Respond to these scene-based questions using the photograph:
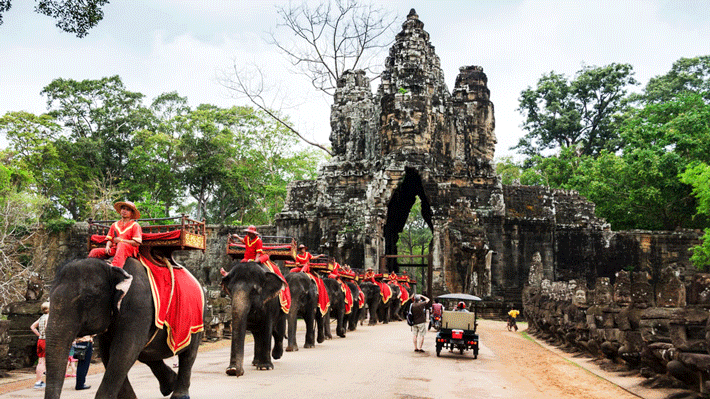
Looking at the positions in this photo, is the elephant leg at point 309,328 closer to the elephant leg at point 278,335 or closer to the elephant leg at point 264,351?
the elephant leg at point 278,335

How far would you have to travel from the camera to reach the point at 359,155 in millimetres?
34000

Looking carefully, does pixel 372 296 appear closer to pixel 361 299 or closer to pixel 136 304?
pixel 361 299

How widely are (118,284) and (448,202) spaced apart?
2638 centimetres

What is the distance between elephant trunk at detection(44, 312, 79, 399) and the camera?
5.25 metres

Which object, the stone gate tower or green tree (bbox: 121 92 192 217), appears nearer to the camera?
the stone gate tower

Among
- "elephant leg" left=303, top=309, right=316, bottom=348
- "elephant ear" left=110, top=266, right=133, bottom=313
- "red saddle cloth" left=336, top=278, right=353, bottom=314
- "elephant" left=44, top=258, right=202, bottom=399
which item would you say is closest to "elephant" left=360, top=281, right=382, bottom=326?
"red saddle cloth" left=336, top=278, right=353, bottom=314

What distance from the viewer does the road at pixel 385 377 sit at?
8289mm

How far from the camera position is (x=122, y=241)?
616cm

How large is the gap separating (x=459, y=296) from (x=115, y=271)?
466 inches

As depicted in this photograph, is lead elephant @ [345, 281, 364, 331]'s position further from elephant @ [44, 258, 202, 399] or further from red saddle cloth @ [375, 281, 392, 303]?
elephant @ [44, 258, 202, 399]

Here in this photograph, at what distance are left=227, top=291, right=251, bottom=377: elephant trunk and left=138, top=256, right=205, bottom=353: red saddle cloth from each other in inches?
90.1

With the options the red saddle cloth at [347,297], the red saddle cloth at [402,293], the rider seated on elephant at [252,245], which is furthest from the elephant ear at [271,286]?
the red saddle cloth at [402,293]

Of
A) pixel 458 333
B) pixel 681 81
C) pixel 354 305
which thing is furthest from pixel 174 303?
pixel 681 81

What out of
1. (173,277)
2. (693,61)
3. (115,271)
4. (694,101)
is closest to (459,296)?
(173,277)
